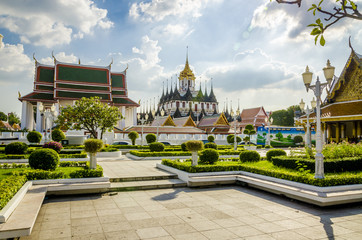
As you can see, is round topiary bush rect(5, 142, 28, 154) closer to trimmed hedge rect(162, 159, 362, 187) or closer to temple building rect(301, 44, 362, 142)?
trimmed hedge rect(162, 159, 362, 187)

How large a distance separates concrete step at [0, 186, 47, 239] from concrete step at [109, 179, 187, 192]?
2.53 m

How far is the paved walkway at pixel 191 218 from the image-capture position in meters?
5.43

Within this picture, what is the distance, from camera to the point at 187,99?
88750 mm

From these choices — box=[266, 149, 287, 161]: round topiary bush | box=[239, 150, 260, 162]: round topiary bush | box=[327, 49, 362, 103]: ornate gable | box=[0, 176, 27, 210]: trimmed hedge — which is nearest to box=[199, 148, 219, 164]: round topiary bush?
box=[239, 150, 260, 162]: round topiary bush

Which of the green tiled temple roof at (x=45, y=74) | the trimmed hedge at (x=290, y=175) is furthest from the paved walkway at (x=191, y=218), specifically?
the green tiled temple roof at (x=45, y=74)

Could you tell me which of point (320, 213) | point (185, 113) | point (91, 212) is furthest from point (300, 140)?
point (185, 113)

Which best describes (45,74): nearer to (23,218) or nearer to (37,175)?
(37,175)

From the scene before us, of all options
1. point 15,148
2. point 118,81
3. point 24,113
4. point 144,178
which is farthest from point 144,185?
point 118,81

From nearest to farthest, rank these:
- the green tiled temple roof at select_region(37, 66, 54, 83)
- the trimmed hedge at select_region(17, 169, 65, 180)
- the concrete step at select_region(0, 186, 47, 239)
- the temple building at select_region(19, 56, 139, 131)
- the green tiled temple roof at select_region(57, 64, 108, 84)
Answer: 1. the concrete step at select_region(0, 186, 47, 239)
2. the trimmed hedge at select_region(17, 169, 65, 180)
3. the temple building at select_region(19, 56, 139, 131)
4. the green tiled temple roof at select_region(37, 66, 54, 83)
5. the green tiled temple roof at select_region(57, 64, 108, 84)

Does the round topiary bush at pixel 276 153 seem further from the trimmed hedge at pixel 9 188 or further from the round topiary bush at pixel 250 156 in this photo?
the trimmed hedge at pixel 9 188

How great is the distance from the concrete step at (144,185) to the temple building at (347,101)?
1695cm

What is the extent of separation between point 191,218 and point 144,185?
11.8ft

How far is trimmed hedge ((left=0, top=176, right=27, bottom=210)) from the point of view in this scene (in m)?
5.66

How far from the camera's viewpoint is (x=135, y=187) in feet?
31.2
